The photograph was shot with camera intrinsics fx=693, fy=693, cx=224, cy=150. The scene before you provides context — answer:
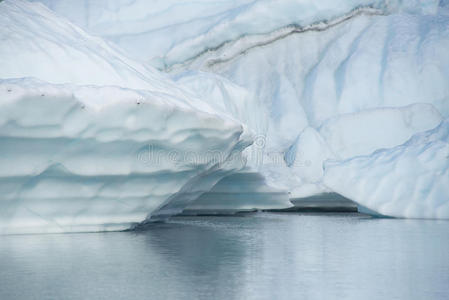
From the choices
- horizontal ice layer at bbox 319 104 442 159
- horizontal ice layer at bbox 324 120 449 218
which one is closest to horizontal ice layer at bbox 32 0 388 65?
horizontal ice layer at bbox 319 104 442 159

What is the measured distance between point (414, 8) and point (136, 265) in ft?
30.5

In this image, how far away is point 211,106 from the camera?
5270 millimetres

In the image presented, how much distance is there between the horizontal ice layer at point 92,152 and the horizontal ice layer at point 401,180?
2.28 metres

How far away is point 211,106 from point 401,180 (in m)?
2.36

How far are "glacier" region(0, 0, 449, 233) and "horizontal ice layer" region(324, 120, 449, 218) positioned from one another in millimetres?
14

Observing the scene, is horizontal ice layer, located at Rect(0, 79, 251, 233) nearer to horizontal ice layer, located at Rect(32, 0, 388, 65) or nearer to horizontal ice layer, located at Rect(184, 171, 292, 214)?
horizontal ice layer, located at Rect(184, 171, 292, 214)

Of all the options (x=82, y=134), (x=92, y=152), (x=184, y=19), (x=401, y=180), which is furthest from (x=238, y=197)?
(x=184, y=19)

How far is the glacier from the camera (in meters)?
3.95

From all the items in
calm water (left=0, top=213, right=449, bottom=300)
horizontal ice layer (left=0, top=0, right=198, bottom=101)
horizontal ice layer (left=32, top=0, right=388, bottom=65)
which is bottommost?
calm water (left=0, top=213, right=449, bottom=300)

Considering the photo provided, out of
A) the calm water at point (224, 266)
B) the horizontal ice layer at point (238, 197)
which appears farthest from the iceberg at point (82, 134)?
the horizontal ice layer at point (238, 197)

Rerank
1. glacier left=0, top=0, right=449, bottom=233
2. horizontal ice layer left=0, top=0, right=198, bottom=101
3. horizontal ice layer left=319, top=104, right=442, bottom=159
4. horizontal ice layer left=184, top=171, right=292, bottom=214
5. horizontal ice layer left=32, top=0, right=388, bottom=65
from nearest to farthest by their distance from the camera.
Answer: glacier left=0, top=0, right=449, bottom=233
horizontal ice layer left=0, top=0, right=198, bottom=101
horizontal ice layer left=184, top=171, right=292, bottom=214
horizontal ice layer left=319, top=104, right=442, bottom=159
horizontal ice layer left=32, top=0, right=388, bottom=65

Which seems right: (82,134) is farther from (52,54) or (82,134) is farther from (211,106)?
(211,106)

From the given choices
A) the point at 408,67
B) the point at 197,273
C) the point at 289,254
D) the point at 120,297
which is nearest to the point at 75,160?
the point at 289,254

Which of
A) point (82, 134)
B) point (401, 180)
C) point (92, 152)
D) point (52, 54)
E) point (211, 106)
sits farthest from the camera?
point (401, 180)
